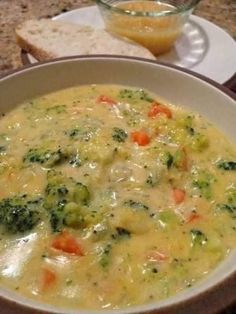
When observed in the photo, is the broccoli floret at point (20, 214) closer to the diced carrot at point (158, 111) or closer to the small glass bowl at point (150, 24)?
the diced carrot at point (158, 111)

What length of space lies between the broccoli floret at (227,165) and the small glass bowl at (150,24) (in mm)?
990

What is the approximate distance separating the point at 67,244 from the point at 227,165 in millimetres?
517

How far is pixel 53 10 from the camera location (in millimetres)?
2742

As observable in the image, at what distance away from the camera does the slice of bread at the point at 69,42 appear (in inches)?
86.8

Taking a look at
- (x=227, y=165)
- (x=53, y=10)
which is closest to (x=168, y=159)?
(x=227, y=165)

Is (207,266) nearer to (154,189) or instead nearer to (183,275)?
(183,275)

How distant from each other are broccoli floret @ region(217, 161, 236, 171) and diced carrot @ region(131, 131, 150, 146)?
21cm

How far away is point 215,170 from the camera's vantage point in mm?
1438

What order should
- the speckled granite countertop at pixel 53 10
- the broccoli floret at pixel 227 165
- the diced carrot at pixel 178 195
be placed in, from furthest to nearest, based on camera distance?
the speckled granite countertop at pixel 53 10, the broccoli floret at pixel 227 165, the diced carrot at pixel 178 195

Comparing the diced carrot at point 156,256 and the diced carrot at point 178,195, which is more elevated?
the diced carrot at point 178,195

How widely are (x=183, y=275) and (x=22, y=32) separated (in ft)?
4.96

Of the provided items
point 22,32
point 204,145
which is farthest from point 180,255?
point 22,32

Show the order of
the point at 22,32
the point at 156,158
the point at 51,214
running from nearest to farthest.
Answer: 1. the point at 51,214
2. the point at 156,158
3. the point at 22,32

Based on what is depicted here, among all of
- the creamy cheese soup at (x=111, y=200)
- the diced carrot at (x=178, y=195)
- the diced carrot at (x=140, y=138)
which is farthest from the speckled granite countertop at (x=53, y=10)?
the diced carrot at (x=178, y=195)
